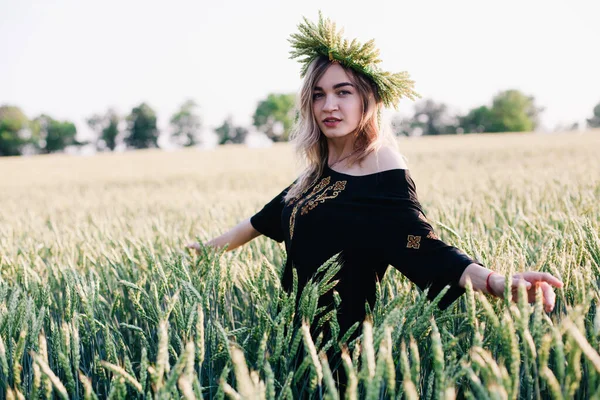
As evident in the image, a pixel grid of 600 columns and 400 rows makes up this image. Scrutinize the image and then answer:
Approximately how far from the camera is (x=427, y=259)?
1237 millimetres

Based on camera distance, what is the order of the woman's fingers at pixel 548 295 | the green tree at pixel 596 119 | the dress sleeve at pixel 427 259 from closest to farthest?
the woman's fingers at pixel 548 295
the dress sleeve at pixel 427 259
the green tree at pixel 596 119

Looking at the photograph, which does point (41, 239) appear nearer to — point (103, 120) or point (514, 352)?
point (514, 352)

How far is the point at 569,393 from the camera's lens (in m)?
0.68

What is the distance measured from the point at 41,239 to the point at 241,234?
132cm

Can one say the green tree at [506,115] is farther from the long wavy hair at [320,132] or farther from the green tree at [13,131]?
the long wavy hair at [320,132]

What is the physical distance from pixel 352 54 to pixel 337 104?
17cm

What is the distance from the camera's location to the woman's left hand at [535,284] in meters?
0.98

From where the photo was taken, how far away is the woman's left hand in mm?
983

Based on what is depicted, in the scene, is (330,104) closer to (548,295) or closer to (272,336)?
(272,336)

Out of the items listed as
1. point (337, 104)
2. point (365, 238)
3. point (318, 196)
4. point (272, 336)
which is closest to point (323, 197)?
point (318, 196)

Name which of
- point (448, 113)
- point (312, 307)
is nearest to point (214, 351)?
point (312, 307)

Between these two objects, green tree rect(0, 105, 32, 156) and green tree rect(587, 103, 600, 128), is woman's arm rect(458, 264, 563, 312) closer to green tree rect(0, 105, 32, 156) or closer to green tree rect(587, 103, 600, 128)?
green tree rect(587, 103, 600, 128)

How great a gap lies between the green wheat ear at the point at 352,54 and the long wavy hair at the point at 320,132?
0.03m

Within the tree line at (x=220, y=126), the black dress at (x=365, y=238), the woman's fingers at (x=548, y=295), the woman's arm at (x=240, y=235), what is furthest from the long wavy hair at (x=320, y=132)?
the tree line at (x=220, y=126)
